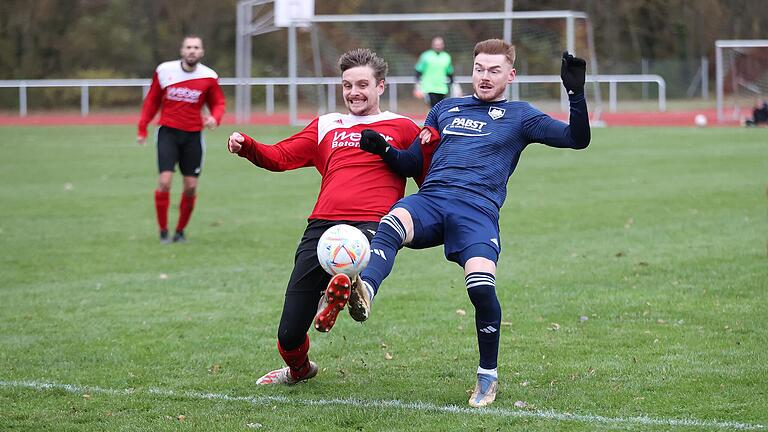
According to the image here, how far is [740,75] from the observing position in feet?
108

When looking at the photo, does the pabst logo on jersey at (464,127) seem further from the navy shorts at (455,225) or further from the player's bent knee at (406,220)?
the player's bent knee at (406,220)

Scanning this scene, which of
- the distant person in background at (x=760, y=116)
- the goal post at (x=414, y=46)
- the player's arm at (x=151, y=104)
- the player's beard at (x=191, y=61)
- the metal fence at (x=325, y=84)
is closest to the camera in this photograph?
the player's beard at (x=191, y=61)

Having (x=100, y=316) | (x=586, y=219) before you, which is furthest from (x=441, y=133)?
(x=586, y=219)

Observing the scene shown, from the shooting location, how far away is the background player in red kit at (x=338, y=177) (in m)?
5.84

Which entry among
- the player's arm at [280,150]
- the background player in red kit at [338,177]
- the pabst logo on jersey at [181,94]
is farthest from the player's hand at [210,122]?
the background player in red kit at [338,177]

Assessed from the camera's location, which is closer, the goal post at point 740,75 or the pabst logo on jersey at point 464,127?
the pabst logo on jersey at point 464,127

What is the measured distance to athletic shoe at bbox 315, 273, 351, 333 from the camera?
488 cm

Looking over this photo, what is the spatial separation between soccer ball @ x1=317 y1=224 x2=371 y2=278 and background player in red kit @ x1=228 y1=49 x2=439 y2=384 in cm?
53

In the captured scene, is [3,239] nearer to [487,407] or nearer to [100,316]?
[100,316]

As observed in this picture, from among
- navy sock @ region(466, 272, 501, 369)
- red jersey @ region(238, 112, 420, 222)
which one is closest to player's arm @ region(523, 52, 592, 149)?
navy sock @ region(466, 272, 501, 369)

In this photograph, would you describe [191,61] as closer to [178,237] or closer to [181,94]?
[181,94]

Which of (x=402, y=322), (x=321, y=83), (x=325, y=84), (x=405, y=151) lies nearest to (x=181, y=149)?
(x=402, y=322)

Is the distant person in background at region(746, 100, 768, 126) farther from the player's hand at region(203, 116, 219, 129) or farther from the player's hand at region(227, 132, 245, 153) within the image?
the player's hand at region(227, 132, 245, 153)

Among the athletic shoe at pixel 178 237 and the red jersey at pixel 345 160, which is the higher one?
the red jersey at pixel 345 160
